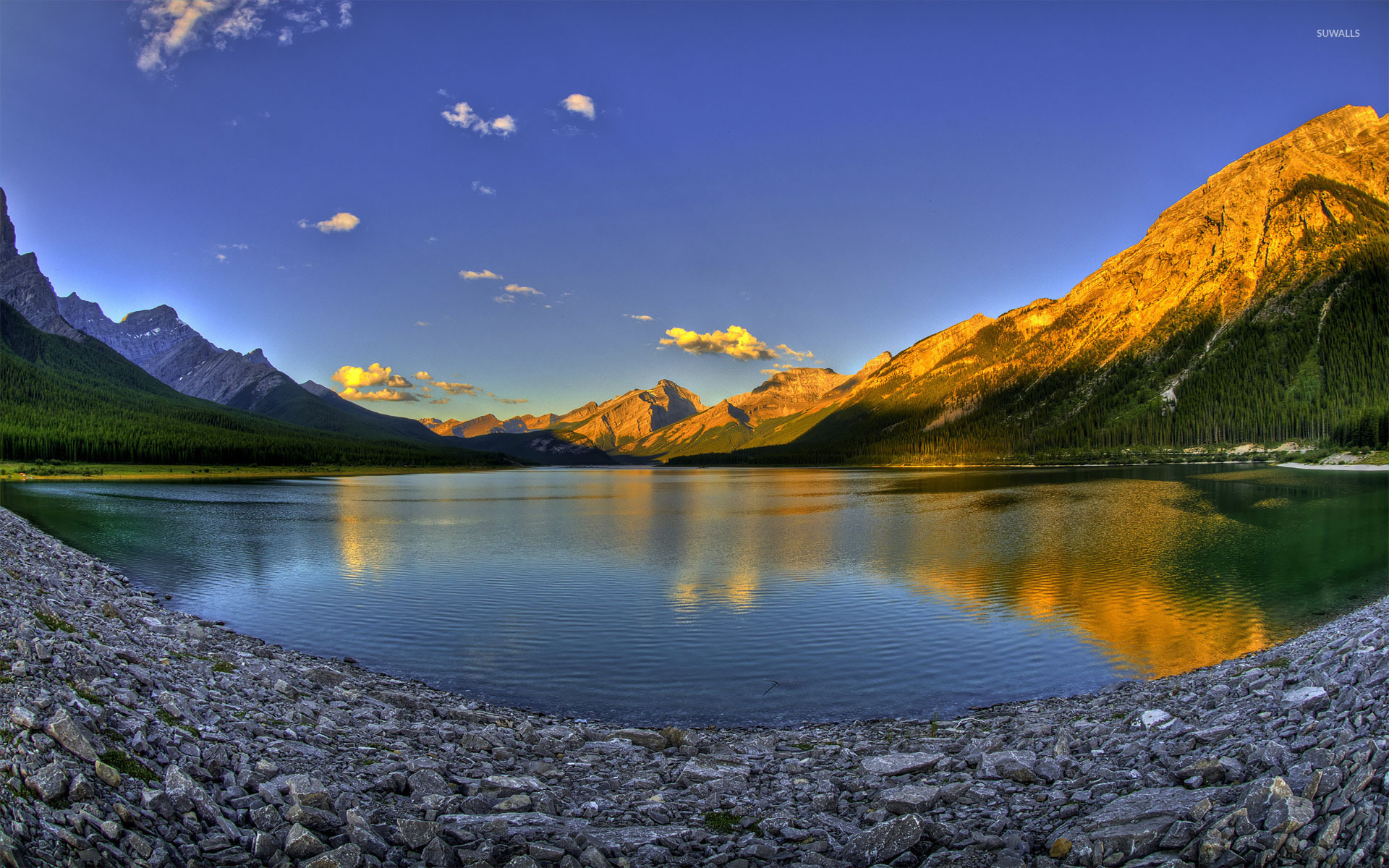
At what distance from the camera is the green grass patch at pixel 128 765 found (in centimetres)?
806

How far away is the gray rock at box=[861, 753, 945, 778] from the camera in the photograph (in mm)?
10656

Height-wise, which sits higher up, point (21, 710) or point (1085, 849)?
point (21, 710)

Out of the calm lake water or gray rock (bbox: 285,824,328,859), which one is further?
the calm lake water

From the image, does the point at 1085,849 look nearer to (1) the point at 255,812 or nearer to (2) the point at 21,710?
(1) the point at 255,812

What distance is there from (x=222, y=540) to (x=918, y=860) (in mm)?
55410

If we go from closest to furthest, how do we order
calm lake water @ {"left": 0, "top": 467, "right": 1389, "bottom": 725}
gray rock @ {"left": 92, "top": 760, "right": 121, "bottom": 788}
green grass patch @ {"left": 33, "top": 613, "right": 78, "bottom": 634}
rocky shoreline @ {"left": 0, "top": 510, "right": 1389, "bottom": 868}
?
rocky shoreline @ {"left": 0, "top": 510, "right": 1389, "bottom": 868}
gray rock @ {"left": 92, "top": 760, "right": 121, "bottom": 788}
green grass patch @ {"left": 33, "top": 613, "right": 78, "bottom": 634}
calm lake water @ {"left": 0, "top": 467, "right": 1389, "bottom": 725}

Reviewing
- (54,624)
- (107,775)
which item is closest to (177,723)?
(107,775)

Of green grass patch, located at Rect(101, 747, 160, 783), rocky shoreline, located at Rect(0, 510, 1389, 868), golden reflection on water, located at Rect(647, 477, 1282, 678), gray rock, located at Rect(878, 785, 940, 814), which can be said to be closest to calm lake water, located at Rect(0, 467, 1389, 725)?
golden reflection on water, located at Rect(647, 477, 1282, 678)

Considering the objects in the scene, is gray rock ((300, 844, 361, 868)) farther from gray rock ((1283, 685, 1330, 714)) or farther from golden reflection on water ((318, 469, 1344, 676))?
golden reflection on water ((318, 469, 1344, 676))

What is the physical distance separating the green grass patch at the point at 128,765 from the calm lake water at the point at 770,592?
9.09m

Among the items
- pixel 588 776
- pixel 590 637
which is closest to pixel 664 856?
pixel 588 776

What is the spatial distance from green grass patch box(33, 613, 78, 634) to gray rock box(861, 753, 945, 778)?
15881mm

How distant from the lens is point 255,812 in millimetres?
7898

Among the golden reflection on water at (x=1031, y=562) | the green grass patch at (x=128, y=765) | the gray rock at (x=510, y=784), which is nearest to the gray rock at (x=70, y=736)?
the green grass patch at (x=128, y=765)
